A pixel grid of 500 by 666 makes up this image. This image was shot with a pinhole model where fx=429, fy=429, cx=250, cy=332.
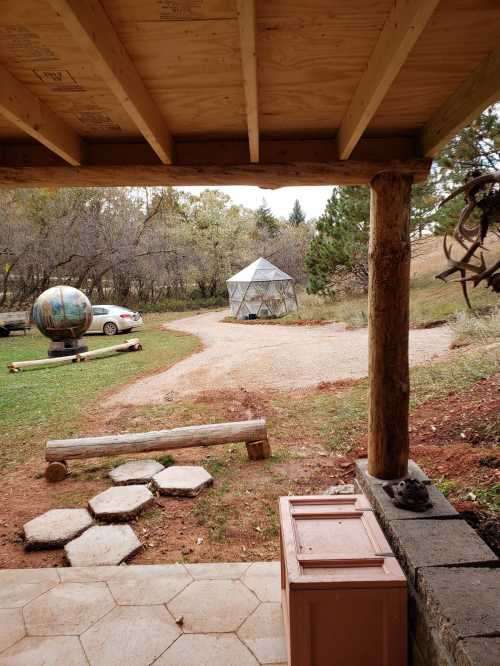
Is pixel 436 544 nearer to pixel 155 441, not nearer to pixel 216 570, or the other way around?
pixel 216 570

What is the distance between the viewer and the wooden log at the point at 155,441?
4426mm

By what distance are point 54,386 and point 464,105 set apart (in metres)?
8.01

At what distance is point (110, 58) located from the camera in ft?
5.94

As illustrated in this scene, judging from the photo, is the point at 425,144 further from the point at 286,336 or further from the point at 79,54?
the point at 286,336

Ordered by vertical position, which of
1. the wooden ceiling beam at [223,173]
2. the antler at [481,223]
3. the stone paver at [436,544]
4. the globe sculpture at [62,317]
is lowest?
the stone paver at [436,544]

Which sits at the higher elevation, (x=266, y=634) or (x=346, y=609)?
(x=346, y=609)

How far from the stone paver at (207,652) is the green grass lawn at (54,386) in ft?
12.0

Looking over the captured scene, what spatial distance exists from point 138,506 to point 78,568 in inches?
32.7

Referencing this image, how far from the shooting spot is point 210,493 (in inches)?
159

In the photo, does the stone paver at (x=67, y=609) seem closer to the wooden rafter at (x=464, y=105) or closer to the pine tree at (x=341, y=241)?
the wooden rafter at (x=464, y=105)

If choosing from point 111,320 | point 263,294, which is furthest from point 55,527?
point 263,294

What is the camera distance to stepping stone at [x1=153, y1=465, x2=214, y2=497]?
3.98 meters

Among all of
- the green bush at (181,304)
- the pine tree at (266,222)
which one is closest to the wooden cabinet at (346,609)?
the green bush at (181,304)

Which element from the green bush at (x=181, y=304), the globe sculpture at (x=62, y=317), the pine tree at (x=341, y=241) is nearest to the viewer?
the globe sculpture at (x=62, y=317)
